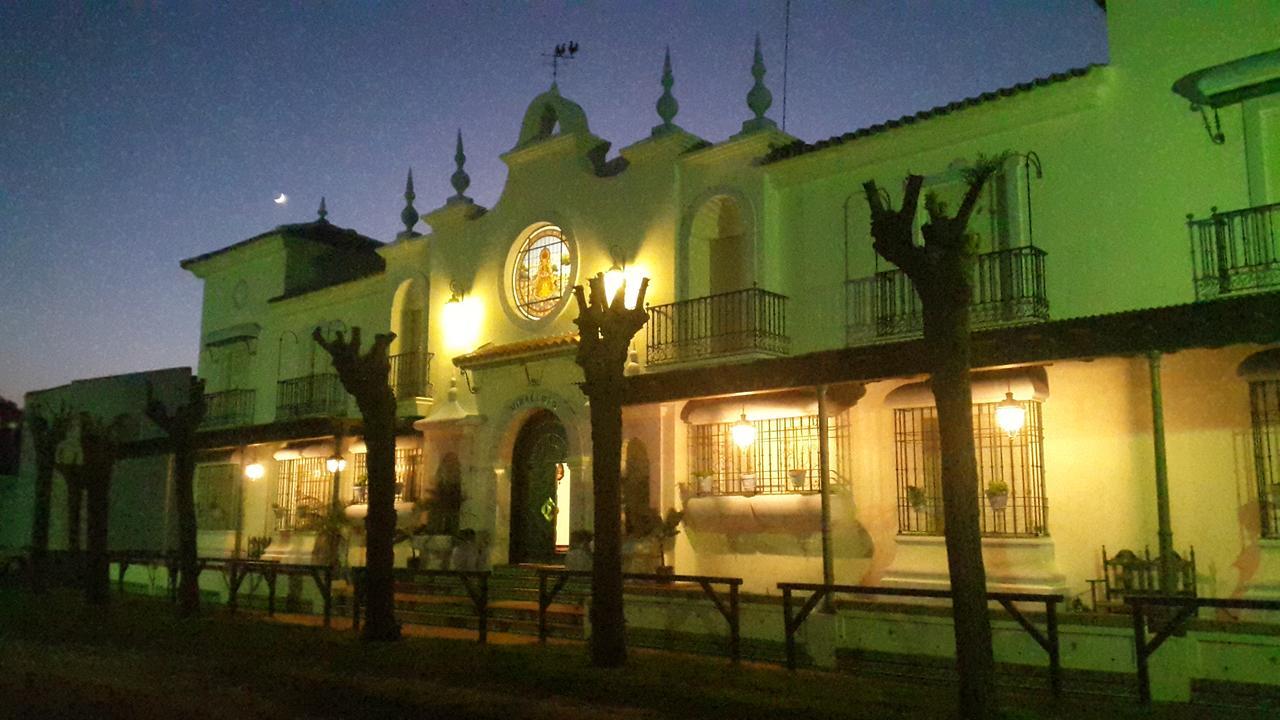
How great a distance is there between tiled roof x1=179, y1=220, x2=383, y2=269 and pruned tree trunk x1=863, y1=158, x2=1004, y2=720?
20.2 metres

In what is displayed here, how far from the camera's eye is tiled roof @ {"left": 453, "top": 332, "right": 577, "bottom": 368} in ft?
59.2

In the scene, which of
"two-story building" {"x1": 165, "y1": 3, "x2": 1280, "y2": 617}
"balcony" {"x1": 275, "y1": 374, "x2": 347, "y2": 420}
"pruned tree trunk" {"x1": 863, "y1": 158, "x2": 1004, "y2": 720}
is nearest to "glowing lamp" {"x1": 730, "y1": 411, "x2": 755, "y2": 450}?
"two-story building" {"x1": 165, "y1": 3, "x2": 1280, "y2": 617}

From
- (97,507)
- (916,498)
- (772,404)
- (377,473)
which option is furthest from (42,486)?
(916,498)

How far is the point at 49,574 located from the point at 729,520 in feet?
67.9

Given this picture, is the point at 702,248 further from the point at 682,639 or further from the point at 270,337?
the point at 270,337

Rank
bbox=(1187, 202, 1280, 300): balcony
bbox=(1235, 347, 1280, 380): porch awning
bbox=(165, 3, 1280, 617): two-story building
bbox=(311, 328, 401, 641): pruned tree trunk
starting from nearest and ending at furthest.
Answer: bbox=(1235, 347, 1280, 380): porch awning < bbox=(1187, 202, 1280, 300): balcony < bbox=(165, 3, 1280, 617): two-story building < bbox=(311, 328, 401, 641): pruned tree trunk

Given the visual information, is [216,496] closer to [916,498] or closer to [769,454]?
[769,454]

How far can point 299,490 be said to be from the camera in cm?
2416

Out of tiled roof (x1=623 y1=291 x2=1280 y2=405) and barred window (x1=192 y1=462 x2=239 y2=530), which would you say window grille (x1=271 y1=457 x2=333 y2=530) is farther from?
tiled roof (x1=623 y1=291 x2=1280 y2=405)

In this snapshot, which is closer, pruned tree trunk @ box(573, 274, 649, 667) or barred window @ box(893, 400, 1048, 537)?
pruned tree trunk @ box(573, 274, 649, 667)

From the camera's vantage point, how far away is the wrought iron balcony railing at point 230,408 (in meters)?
26.5

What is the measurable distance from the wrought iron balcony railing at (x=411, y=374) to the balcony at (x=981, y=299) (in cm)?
942

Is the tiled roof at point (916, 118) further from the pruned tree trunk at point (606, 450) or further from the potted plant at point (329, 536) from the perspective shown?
the potted plant at point (329, 536)

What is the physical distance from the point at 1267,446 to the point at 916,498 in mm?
4166
